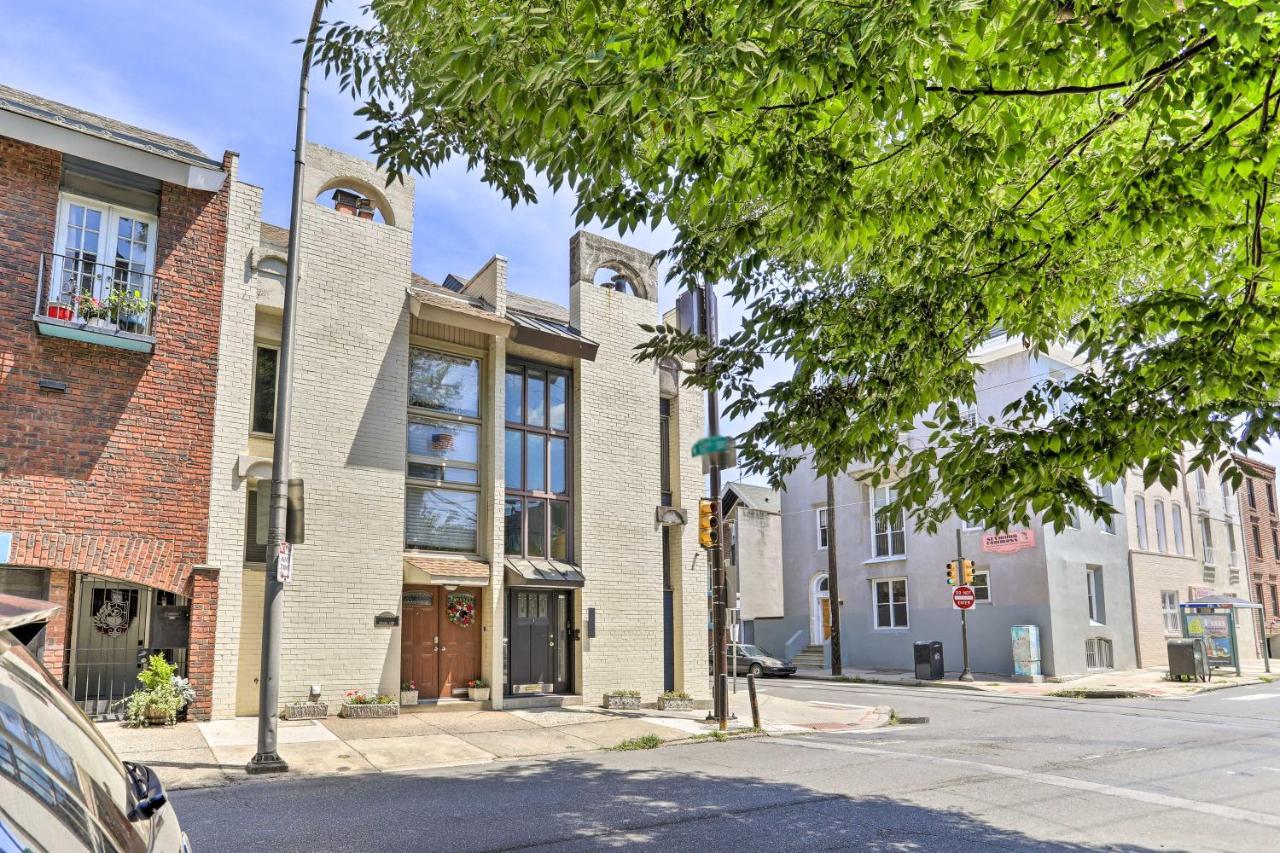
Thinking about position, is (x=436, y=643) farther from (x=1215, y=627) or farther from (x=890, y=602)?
(x=1215, y=627)

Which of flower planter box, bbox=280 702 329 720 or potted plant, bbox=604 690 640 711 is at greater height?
flower planter box, bbox=280 702 329 720

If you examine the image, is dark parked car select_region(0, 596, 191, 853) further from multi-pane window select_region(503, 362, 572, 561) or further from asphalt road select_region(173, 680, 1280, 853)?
multi-pane window select_region(503, 362, 572, 561)

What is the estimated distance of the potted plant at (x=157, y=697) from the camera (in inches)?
503

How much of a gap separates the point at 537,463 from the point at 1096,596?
2246 cm

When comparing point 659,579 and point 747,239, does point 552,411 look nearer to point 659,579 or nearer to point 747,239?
point 659,579

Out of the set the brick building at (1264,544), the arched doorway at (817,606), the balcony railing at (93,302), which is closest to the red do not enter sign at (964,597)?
the arched doorway at (817,606)

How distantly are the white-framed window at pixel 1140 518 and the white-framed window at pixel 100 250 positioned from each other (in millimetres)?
33029

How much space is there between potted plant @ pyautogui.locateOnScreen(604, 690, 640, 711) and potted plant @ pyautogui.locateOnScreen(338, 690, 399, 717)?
13.7 feet

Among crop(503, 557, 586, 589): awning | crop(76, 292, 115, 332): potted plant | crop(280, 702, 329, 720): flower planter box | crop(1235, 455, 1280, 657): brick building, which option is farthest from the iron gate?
crop(1235, 455, 1280, 657): brick building

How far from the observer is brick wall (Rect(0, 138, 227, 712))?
41.5 feet

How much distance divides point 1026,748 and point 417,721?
9.61 m

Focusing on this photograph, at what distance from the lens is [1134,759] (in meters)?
12.3

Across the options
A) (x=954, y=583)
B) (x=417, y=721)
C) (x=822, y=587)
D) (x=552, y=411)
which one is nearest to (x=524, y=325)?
(x=552, y=411)

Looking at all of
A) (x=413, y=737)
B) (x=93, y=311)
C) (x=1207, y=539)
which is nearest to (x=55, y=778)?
(x=413, y=737)
